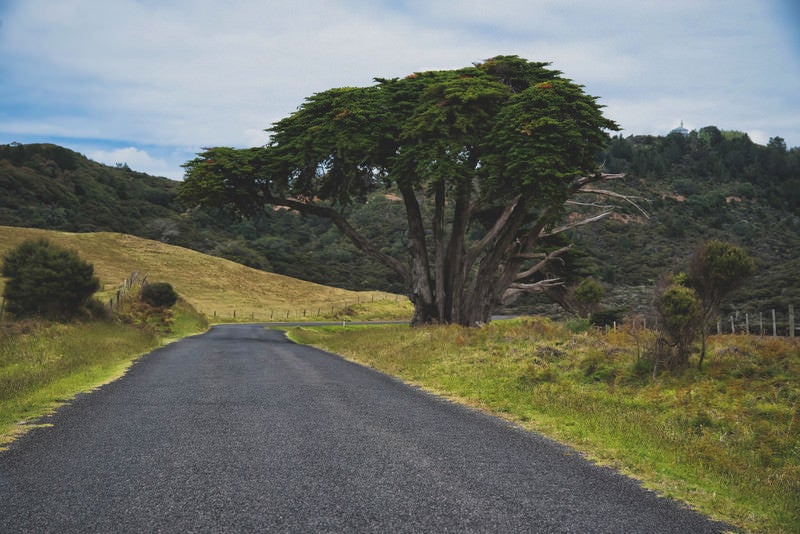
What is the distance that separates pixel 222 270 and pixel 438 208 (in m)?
59.5

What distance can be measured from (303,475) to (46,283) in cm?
2482

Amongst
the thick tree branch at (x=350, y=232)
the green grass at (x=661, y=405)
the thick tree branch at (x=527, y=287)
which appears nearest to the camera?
the green grass at (x=661, y=405)

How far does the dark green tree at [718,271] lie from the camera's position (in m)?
15.9

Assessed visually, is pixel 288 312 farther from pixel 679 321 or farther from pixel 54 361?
pixel 679 321

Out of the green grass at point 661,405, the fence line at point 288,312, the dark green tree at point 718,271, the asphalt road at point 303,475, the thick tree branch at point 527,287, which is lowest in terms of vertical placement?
the fence line at point 288,312

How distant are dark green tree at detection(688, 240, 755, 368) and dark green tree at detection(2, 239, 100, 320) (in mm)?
25078

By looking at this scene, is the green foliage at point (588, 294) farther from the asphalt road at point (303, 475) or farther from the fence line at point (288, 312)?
the fence line at point (288, 312)

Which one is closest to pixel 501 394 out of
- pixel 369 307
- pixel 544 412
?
pixel 544 412

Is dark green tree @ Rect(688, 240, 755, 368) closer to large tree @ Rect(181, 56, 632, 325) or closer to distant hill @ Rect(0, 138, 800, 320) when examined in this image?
large tree @ Rect(181, 56, 632, 325)

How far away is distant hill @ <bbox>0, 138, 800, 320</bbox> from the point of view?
78625mm

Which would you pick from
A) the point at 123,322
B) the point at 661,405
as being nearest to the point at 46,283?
the point at 123,322

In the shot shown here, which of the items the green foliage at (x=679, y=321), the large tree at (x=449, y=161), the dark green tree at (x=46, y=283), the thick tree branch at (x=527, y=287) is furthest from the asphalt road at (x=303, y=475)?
the thick tree branch at (x=527, y=287)

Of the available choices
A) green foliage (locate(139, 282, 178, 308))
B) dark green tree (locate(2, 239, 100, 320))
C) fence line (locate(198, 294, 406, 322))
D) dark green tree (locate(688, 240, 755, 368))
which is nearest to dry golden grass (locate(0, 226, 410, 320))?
fence line (locate(198, 294, 406, 322))

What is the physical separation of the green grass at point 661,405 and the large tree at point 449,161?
31.9 ft
